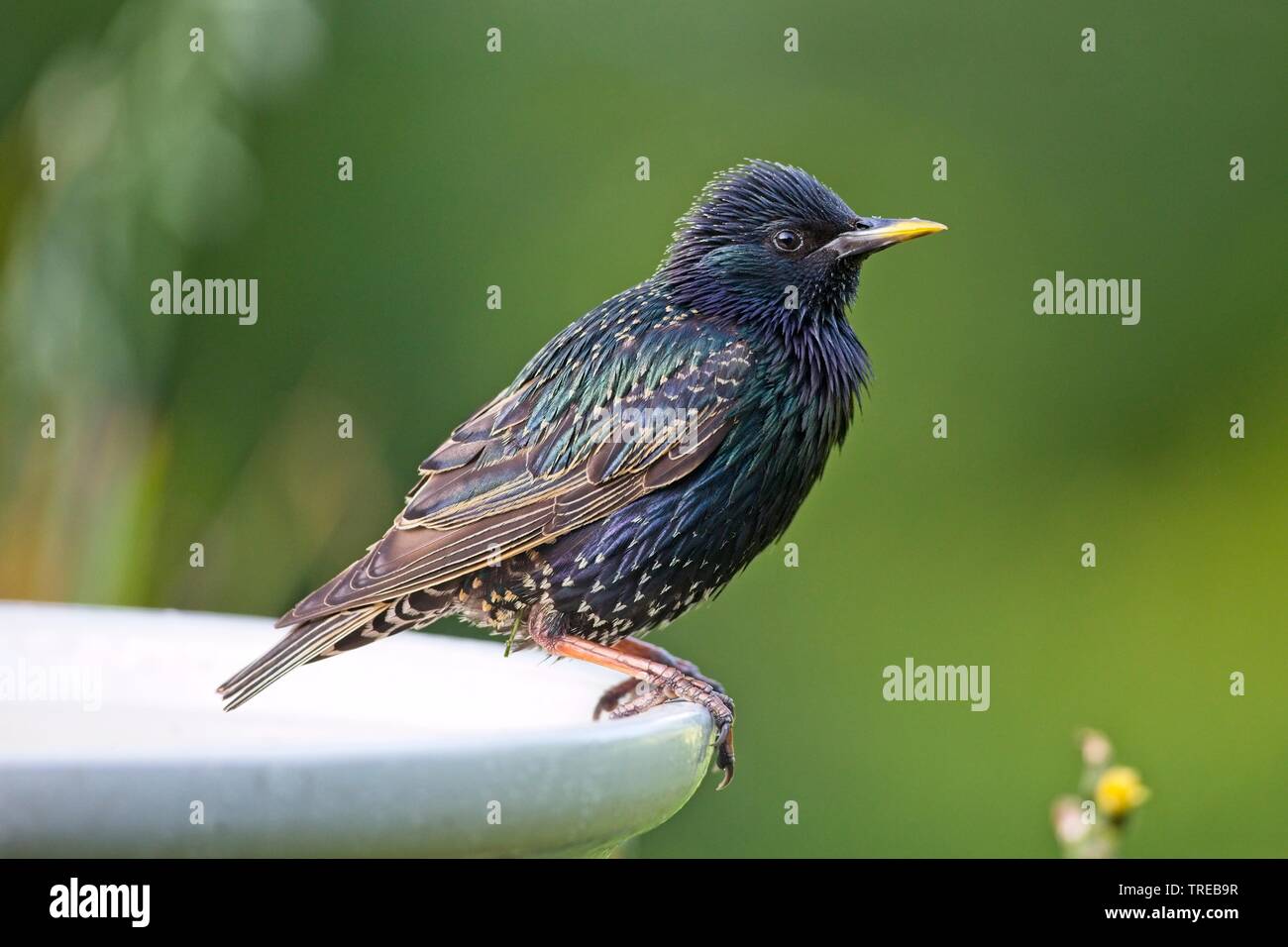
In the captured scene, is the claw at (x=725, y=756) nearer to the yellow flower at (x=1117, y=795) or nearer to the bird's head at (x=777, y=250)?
the yellow flower at (x=1117, y=795)

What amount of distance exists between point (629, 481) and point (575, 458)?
0.37 feet

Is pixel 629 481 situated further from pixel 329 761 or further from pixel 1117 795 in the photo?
pixel 329 761

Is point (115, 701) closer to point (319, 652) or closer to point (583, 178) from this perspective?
point (319, 652)

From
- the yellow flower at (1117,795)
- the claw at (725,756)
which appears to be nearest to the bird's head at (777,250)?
the claw at (725,756)

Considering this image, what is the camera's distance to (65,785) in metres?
1.57

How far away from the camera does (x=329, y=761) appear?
164 cm

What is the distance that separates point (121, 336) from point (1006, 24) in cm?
327

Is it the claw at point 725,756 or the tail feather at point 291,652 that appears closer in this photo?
the tail feather at point 291,652

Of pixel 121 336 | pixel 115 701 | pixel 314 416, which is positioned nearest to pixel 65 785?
pixel 115 701

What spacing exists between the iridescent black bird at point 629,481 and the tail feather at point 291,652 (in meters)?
0.01

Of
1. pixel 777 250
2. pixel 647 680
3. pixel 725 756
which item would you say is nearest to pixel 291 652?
pixel 647 680

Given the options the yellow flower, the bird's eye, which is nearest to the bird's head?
the bird's eye

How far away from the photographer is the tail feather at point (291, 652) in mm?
2566

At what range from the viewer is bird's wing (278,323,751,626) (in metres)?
2.92
